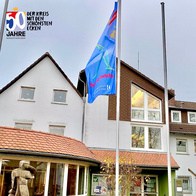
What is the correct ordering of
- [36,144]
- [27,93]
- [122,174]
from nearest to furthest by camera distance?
[36,144], [122,174], [27,93]

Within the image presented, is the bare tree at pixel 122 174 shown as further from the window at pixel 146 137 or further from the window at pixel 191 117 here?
the window at pixel 191 117

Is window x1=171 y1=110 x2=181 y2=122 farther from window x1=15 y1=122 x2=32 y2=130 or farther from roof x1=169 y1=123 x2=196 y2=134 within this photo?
window x1=15 y1=122 x2=32 y2=130

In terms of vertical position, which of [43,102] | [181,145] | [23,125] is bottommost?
[181,145]

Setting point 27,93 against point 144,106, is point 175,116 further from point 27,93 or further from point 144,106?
point 27,93

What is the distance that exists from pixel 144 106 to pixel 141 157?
3740 mm

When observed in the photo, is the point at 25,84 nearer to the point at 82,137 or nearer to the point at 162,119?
the point at 82,137

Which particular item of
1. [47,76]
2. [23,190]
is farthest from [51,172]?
[47,76]

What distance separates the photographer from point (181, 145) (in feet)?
70.6

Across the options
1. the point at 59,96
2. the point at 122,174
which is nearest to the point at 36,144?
the point at 122,174

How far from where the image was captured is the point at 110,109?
59.6ft

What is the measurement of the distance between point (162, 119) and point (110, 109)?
3.82 m

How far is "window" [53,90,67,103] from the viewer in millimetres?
18312

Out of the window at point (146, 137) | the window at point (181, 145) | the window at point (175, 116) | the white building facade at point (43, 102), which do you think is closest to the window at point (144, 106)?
the window at point (146, 137)

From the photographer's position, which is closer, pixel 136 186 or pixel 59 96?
pixel 136 186
